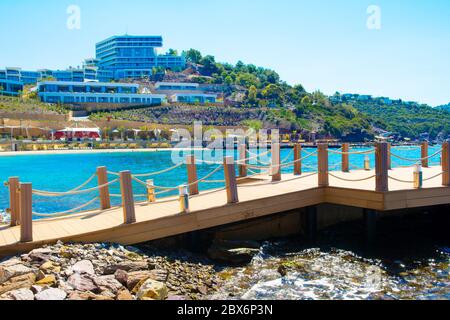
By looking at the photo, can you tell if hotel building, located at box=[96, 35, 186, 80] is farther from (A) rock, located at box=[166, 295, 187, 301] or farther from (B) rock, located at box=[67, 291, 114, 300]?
(B) rock, located at box=[67, 291, 114, 300]

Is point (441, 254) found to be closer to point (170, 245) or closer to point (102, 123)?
point (170, 245)

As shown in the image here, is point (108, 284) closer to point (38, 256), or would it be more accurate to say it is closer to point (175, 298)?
point (175, 298)

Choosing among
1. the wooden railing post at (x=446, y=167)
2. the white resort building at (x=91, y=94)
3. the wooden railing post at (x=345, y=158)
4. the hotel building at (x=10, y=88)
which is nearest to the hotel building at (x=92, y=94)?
the white resort building at (x=91, y=94)

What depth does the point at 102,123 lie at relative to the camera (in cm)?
10512

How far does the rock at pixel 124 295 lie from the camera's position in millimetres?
6402

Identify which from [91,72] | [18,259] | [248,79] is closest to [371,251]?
[18,259]

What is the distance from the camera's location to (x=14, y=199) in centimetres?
894

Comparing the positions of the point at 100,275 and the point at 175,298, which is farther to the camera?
the point at 100,275

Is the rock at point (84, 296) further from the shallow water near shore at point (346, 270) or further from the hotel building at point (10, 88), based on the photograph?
the hotel building at point (10, 88)

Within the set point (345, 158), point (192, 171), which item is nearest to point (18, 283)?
point (192, 171)

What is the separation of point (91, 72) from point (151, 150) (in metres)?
85.1

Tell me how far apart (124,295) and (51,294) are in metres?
0.98

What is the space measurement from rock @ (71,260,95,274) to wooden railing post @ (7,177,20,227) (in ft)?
8.30

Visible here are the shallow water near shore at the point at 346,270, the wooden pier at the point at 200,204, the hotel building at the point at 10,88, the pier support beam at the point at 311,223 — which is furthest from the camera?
the hotel building at the point at 10,88
